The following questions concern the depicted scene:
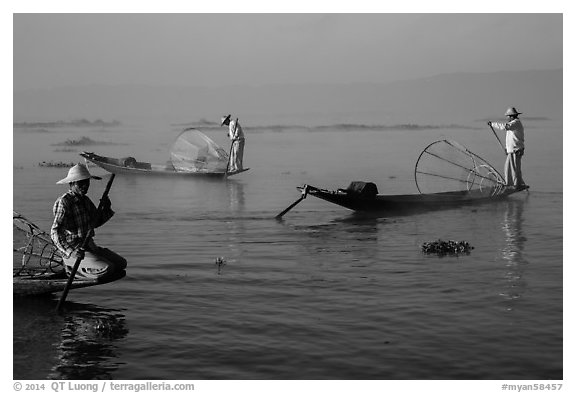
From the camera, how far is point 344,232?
20672 millimetres

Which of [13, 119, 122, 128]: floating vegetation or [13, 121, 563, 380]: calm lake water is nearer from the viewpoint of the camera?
[13, 121, 563, 380]: calm lake water

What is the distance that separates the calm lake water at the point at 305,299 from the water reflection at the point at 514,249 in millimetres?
47

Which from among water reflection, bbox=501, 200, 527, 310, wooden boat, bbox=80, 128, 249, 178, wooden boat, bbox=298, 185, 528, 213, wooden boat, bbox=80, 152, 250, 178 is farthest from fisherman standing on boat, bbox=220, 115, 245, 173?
water reflection, bbox=501, 200, 527, 310

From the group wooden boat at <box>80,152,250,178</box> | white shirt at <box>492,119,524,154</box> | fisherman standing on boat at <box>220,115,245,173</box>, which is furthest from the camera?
wooden boat at <box>80,152,250,178</box>

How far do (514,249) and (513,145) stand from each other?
875 cm

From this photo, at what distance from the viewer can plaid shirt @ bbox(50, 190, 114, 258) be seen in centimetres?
1220

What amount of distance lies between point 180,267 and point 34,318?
4261 mm

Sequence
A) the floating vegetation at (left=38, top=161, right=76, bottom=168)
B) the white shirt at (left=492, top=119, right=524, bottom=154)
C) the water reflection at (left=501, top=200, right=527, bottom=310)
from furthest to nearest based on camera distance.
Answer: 1. the floating vegetation at (left=38, top=161, right=76, bottom=168)
2. the white shirt at (left=492, top=119, right=524, bottom=154)
3. the water reflection at (left=501, top=200, right=527, bottom=310)

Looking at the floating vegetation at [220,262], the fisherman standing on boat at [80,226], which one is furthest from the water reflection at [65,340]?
the floating vegetation at [220,262]

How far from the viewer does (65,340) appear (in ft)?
37.7

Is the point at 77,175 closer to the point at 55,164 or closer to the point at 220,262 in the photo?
the point at 220,262

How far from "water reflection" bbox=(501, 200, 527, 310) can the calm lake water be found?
0.05 meters

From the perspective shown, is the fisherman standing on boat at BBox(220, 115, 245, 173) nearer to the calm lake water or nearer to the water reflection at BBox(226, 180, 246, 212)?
the water reflection at BBox(226, 180, 246, 212)

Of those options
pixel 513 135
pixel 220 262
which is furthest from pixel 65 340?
pixel 513 135
